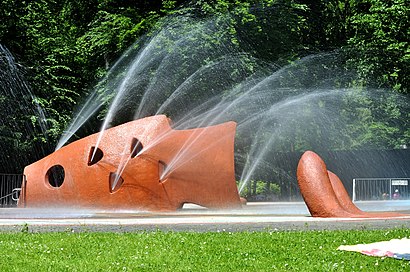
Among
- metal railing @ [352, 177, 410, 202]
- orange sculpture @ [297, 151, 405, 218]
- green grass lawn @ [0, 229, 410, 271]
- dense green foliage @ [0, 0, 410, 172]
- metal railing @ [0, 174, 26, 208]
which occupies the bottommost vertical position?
metal railing @ [352, 177, 410, 202]

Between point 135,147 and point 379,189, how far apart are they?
1972 cm

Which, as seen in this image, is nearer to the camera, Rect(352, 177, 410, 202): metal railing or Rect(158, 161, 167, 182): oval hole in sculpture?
Rect(158, 161, 167, 182): oval hole in sculpture

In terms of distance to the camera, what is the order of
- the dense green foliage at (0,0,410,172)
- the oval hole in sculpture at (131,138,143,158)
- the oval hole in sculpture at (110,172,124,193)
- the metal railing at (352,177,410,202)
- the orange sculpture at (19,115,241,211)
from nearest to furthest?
the orange sculpture at (19,115,241,211)
the oval hole in sculpture at (110,172,124,193)
the oval hole in sculpture at (131,138,143,158)
the dense green foliage at (0,0,410,172)
the metal railing at (352,177,410,202)

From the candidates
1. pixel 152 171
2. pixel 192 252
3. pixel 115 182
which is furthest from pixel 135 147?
pixel 192 252

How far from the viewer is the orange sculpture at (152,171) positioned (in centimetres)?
1911

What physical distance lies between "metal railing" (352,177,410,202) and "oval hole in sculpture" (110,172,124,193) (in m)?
18.1

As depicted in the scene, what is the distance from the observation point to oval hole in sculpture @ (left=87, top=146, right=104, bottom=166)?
19.6 meters

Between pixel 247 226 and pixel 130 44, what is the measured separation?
18.9 metres

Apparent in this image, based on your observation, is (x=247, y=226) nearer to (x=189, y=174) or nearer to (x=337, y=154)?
(x=189, y=174)

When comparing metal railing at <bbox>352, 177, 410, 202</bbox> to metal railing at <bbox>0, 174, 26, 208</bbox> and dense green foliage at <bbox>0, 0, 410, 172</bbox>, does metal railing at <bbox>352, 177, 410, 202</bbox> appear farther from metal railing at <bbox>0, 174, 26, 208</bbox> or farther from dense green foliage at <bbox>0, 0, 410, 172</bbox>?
metal railing at <bbox>0, 174, 26, 208</bbox>

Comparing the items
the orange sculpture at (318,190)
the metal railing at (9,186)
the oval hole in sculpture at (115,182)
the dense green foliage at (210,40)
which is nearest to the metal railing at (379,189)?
the dense green foliage at (210,40)

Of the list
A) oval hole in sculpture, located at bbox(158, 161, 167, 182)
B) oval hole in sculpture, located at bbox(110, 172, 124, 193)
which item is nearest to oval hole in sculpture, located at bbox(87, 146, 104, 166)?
oval hole in sculpture, located at bbox(110, 172, 124, 193)

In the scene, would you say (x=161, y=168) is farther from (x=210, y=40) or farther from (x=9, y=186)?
(x=9, y=186)

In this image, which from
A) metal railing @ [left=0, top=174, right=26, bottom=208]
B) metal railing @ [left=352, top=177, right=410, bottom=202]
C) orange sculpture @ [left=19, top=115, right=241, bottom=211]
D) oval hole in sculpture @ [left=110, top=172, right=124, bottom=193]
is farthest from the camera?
metal railing @ [left=352, top=177, right=410, bottom=202]
